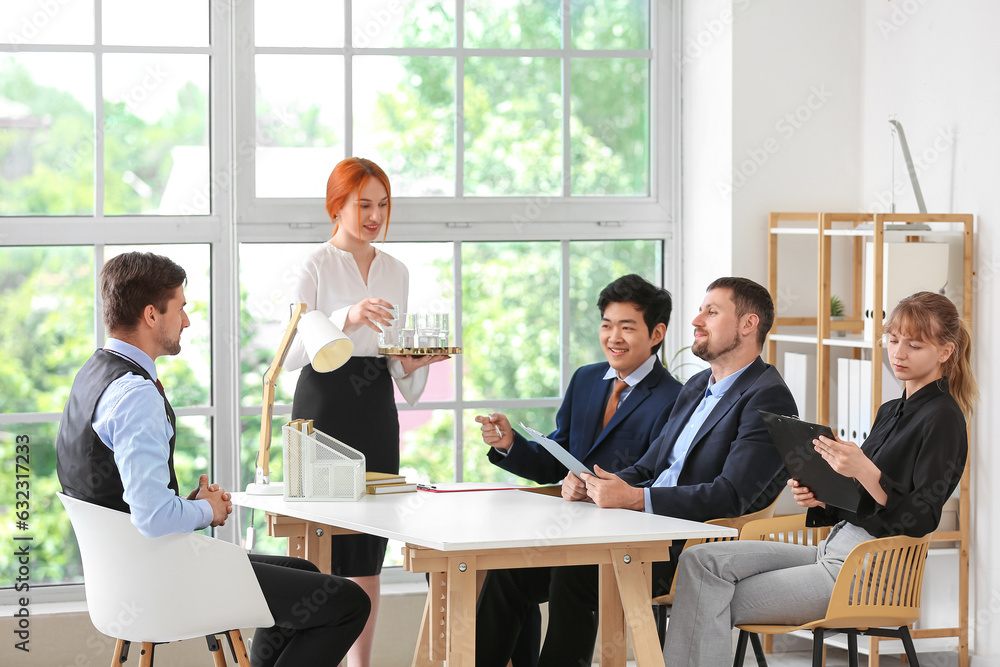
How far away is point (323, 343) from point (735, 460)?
1102mm

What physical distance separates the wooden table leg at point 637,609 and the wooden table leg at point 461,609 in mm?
324

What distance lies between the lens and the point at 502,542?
2182mm

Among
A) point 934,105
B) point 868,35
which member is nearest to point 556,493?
point 934,105

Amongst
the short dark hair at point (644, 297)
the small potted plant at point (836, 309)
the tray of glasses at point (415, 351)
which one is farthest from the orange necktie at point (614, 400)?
the small potted plant at point (836, 309)

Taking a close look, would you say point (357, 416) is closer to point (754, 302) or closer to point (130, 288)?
point (130, 288)

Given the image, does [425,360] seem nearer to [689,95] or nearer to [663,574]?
[663,574]

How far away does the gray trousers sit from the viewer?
8.16 ft

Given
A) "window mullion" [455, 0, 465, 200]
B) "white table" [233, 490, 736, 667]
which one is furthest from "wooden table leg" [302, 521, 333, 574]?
"window mullion" [455, 0, 465, 200]

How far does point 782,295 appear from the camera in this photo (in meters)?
3.96

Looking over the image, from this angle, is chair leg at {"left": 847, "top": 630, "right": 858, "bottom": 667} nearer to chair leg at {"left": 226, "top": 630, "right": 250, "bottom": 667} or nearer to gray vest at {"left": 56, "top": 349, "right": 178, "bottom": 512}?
chair leg at {"left": 226, "top": 630, "right": 250, "bottom": 667}

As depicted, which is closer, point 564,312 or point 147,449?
point 147,449

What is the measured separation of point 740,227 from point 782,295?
311 mm

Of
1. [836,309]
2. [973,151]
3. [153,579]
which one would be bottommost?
[153,579]

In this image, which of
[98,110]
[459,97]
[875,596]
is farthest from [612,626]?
[98,110]
